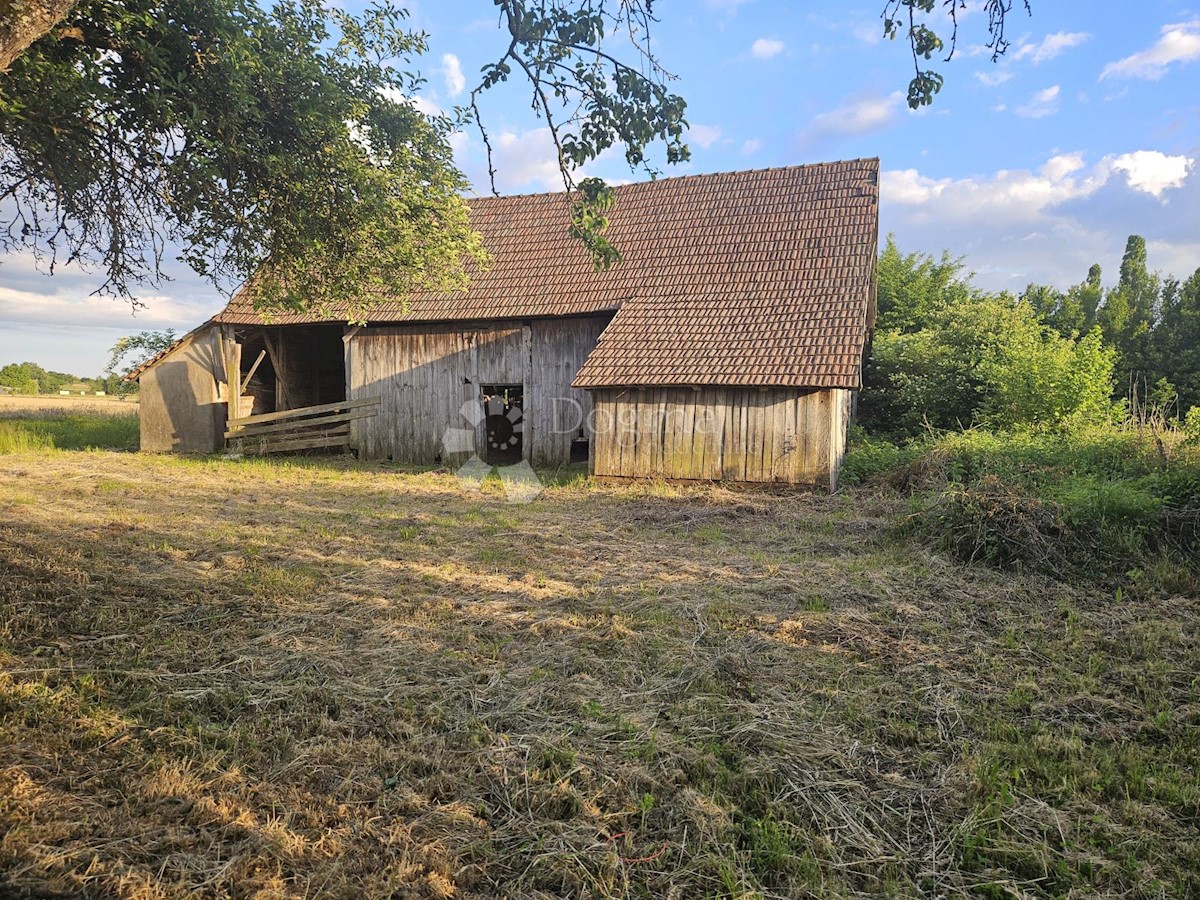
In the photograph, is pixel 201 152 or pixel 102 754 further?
pixel 201 152

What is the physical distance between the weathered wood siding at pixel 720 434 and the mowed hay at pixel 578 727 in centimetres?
465

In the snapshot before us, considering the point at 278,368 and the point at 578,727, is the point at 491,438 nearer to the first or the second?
the point at 278,368

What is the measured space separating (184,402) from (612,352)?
11670 millimetres

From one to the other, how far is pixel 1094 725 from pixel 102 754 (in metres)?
5.15

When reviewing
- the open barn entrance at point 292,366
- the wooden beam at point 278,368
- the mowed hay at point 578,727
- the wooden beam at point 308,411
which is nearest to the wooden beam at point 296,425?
the wooden beam at point 308,411

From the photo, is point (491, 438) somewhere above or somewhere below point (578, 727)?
above

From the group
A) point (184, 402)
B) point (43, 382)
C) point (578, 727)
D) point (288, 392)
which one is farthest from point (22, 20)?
point (43, 382)

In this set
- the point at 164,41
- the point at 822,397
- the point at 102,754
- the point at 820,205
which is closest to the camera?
the point at 102,754

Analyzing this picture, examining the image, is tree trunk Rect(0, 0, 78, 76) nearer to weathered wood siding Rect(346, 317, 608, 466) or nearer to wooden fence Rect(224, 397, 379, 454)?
weathered wood siding Rect(346, 317, 608, 466)

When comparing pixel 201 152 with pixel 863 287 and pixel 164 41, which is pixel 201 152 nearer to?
pixel 164 41

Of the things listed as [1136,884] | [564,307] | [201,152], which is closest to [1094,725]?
[1136,884]

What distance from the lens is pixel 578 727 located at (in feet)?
11.5

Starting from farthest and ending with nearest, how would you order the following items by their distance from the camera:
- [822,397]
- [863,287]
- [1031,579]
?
[863,287], [822,397], [1031,579]

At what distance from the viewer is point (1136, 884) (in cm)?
243
